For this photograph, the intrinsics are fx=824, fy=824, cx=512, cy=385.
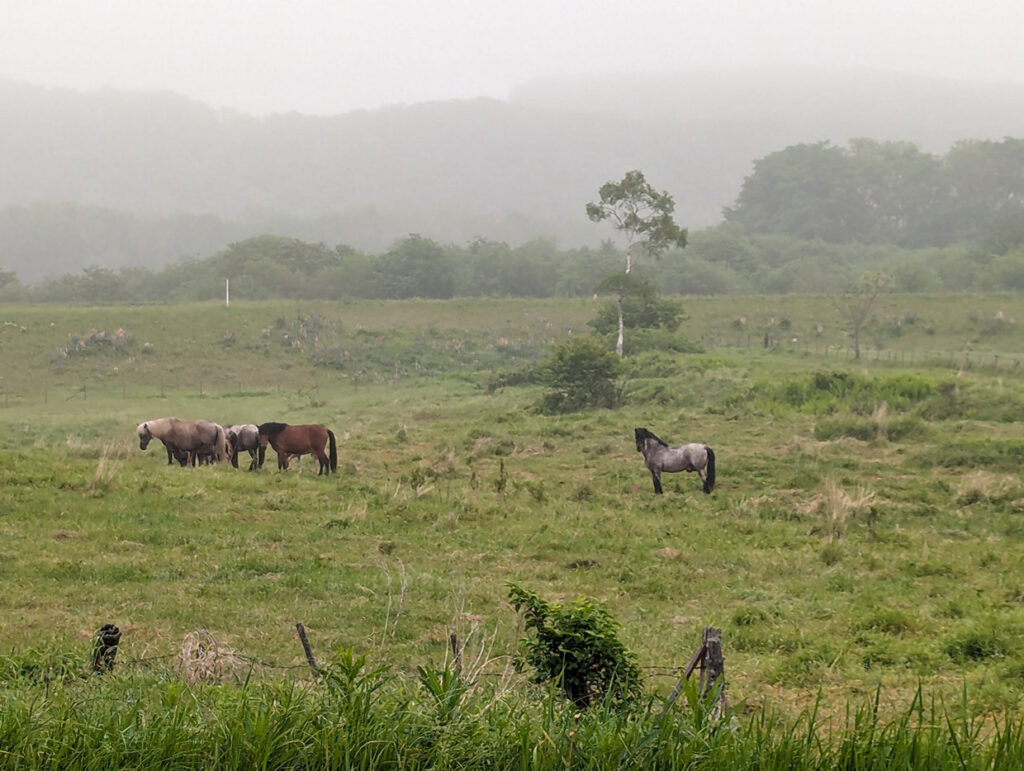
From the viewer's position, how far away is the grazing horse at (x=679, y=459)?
15164 millimetres

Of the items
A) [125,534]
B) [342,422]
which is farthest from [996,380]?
[125,534]

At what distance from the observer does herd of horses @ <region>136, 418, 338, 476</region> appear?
1736 cm

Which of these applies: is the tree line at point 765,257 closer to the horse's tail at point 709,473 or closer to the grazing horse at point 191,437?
the grazing horse at point 191,437

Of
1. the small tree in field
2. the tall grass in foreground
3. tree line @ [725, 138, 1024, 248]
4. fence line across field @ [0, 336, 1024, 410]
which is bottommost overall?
fence line across field @ [0, 336, 1024, 410]

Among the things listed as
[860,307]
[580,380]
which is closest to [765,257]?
[860,307]

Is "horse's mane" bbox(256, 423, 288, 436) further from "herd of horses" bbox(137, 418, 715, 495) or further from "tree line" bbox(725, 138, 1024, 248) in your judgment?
"tree line" bbox(725, 138, 1024, 248)

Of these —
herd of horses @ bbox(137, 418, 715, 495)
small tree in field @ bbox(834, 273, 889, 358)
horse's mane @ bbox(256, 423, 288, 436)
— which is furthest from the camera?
small tree in field @ bbox(834, 273, 889, 358)

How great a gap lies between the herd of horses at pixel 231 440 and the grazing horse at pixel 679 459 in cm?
661

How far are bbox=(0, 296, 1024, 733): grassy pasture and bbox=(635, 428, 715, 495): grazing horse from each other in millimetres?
672

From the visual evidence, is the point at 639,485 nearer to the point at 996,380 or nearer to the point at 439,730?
the point at 439,730

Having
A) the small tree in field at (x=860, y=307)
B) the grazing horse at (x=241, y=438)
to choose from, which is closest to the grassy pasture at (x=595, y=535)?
the grazing horse at (x=241, y=438)

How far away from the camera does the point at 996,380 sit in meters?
25.7

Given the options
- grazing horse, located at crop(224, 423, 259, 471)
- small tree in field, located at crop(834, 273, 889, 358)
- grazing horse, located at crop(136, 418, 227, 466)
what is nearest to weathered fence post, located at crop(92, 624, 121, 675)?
grazing horse, located at crop(224, 423, 259, 471)

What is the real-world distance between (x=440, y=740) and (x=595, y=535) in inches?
345
